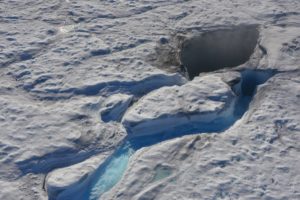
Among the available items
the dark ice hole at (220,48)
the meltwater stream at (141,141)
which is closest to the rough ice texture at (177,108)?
the meltwater stream at (141,141)

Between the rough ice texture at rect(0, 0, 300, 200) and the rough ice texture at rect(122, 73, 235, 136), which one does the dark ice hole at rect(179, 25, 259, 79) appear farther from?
the rough ice texture at rect(122, 73, 235, 136)

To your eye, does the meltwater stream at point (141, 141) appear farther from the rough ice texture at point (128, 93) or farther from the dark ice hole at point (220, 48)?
the dark ice hole at point (220, 48)

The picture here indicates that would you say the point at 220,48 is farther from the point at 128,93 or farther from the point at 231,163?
the point at 231,163

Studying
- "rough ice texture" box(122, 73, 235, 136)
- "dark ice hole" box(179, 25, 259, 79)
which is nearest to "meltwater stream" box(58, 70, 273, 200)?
"rough ice texture" box(122, 73, 235, 136)

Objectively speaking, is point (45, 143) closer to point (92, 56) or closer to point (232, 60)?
point (92, 56)

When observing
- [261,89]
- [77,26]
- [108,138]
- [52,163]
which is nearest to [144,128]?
[108,138]

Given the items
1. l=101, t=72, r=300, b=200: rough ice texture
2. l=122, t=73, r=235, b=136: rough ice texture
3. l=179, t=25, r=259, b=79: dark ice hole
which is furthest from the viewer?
l=179, t=25, r=259, b=79: dark ice hole

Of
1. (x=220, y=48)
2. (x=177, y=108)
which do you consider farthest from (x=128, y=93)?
(x=220, y=48)
